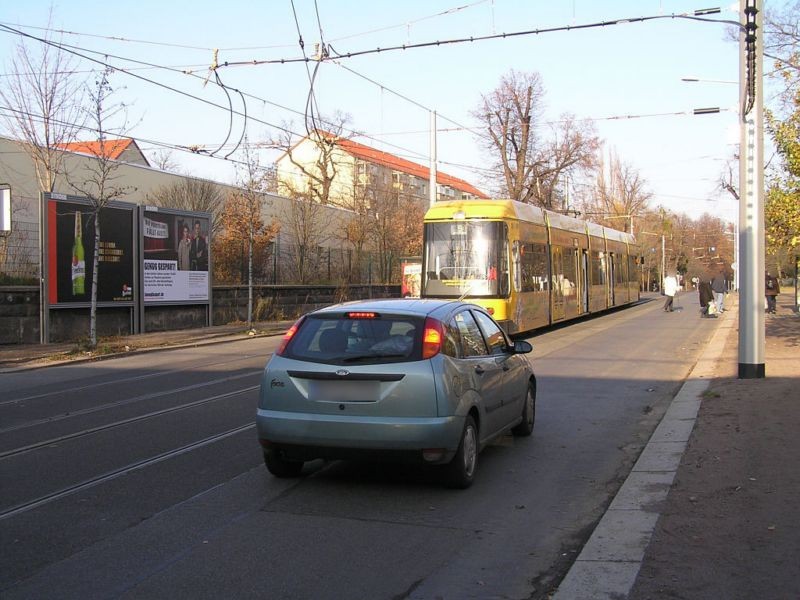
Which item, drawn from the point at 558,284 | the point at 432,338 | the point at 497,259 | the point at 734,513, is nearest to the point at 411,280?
the point at 558,284

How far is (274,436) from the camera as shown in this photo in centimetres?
624

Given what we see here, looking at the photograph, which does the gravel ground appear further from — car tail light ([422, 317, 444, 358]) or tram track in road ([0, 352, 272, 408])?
tram track in road ([0, 352, 272, 408])

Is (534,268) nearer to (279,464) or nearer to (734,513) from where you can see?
(279,464)

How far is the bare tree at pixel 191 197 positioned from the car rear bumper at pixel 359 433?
29.4m

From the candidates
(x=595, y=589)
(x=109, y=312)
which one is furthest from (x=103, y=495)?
(x=109, y=312)

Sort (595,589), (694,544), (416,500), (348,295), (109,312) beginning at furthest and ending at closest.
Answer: (348,295) < (109,312) < (416,500) < (694,544) < (595,589)

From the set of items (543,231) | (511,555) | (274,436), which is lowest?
(511,555)

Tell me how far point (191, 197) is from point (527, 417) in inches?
1182

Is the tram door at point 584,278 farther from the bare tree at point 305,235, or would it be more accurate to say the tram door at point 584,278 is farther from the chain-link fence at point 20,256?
the chain-link fence at point 20,256

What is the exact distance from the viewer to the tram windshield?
61.0 ft

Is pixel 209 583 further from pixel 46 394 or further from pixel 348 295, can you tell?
pixel 348 295

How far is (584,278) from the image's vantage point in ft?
89.3

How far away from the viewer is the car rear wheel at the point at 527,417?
8328 mm

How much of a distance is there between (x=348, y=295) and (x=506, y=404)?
28.3m
